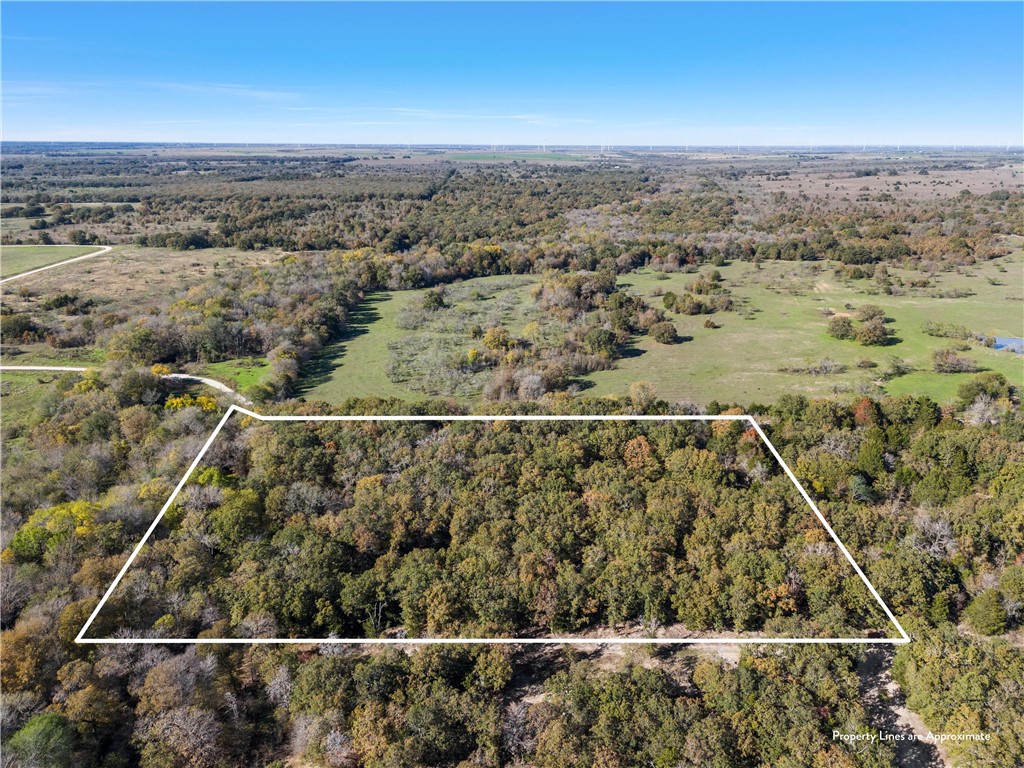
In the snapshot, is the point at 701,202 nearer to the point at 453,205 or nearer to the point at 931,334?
the point at 453,205

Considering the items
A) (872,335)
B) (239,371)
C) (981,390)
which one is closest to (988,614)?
(981,390)

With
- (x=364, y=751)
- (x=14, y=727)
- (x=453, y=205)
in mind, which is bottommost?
(x=364, y=751)

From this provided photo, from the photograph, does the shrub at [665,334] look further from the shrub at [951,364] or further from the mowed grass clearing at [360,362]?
the mowed grass clearing at [360,362]

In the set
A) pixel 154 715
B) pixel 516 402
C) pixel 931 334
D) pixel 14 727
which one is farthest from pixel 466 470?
pixel 931 334

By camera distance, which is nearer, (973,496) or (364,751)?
(364,751)

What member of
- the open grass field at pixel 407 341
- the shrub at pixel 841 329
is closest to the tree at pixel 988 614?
the open grass field at pixel 407 341

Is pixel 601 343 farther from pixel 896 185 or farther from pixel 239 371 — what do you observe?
pixel 896 185
